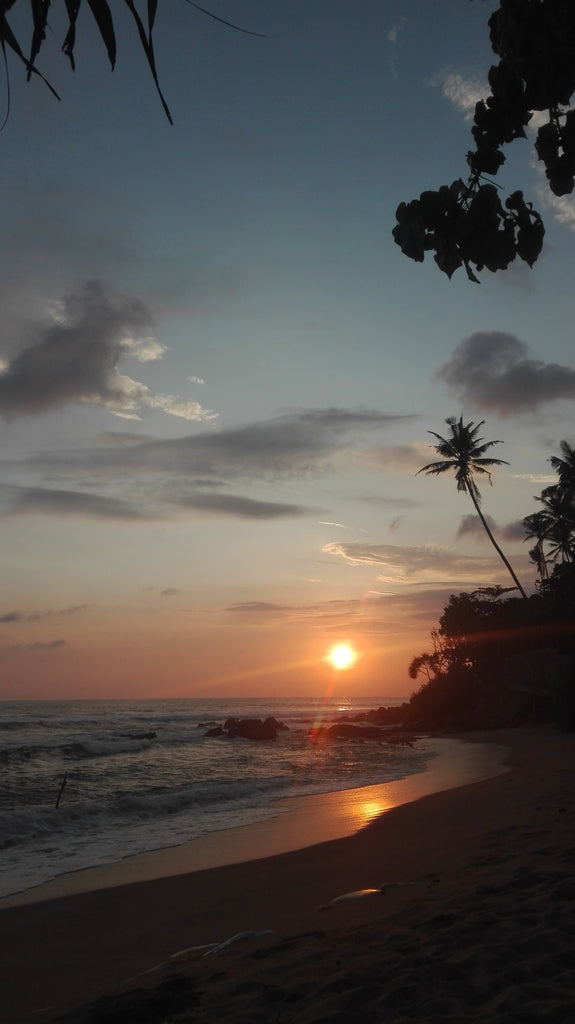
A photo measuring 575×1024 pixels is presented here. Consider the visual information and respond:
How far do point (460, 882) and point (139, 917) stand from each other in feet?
11.2

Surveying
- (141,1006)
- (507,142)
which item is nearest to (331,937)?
(141,1006)

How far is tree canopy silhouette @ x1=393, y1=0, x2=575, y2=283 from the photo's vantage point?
11.1 feet

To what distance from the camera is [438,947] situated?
4633mm

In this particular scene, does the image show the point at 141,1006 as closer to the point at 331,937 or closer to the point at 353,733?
the point at 331,937

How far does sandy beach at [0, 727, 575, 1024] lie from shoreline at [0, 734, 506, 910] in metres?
0.44

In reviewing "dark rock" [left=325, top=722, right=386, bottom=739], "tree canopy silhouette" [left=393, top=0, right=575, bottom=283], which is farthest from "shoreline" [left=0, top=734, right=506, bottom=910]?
"dark rock" [left=325, top=722, right=386, bottom=739]

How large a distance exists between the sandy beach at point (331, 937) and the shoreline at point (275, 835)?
0.44 metres

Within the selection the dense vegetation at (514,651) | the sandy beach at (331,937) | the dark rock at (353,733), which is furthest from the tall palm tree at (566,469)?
the sandy beach at (331,937)

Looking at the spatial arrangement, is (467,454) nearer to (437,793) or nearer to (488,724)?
(488,724)

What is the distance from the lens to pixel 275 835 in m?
11.9

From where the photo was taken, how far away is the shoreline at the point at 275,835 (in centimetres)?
912

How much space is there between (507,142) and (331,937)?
5.71m

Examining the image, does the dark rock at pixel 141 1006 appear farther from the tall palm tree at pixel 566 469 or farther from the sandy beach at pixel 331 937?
the tall palm tree at pixel 566 469

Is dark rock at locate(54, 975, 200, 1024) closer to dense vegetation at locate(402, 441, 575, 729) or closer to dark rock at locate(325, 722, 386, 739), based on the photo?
dense vegetation at locate(402, 441, 575, 729)
